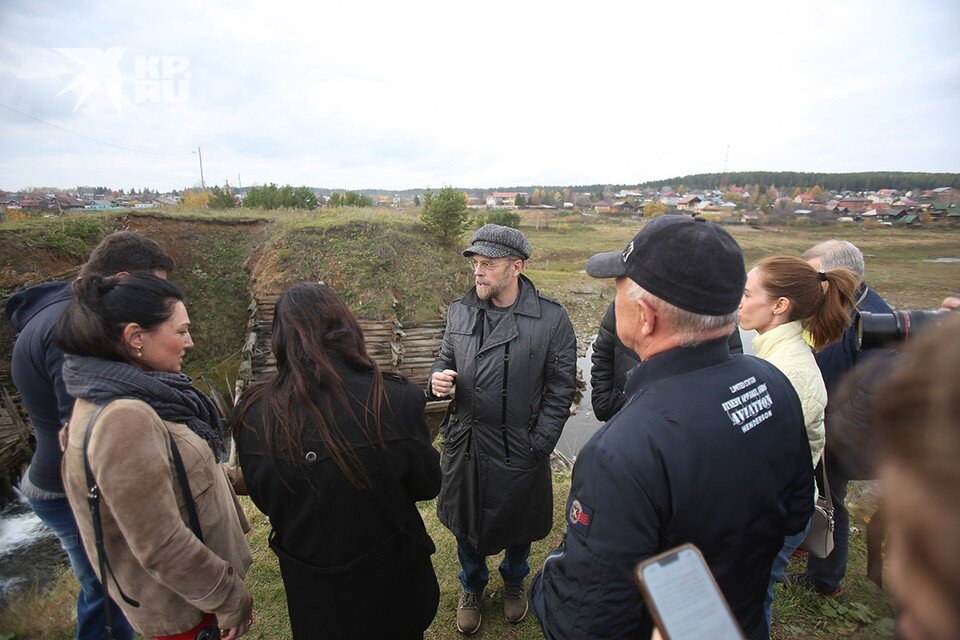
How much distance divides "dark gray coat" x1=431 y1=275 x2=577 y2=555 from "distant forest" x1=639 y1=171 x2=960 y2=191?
114511mm

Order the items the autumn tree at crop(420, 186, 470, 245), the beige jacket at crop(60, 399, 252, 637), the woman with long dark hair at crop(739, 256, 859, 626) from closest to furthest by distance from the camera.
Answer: the beige jacket at crop(60, 399, 252, 637)
the woman with long dark hair at crop(739, 256, 859, 626)
the autumn tree at crop(420, 186, 470, 245)

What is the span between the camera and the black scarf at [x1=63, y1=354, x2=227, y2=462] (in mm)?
1888

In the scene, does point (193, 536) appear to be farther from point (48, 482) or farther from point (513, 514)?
point (513, 514)

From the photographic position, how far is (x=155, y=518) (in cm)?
185

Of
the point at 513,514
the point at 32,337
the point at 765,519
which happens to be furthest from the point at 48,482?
the point at 765,519

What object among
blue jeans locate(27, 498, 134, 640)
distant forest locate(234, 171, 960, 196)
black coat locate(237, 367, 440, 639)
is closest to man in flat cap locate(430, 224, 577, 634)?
black coat locate(237, 367, 440, 639)

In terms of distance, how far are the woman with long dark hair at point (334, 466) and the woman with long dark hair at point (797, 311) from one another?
224 centimetres

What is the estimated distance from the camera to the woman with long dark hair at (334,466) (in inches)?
73.6

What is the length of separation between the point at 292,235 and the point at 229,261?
389 cm

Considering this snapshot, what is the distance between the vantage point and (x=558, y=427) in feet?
10.4

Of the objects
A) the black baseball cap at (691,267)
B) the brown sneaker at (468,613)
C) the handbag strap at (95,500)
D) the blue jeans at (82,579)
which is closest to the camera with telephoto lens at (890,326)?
the black baseball cap at (691,267)

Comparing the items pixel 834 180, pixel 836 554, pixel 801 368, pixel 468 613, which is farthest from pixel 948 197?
pixel 468 613

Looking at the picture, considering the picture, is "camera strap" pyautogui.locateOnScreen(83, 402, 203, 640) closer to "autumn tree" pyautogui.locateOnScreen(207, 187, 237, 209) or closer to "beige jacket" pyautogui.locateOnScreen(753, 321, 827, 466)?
"beige jacket" pyautogui.locateOnScreen(753, 321, 827, 466)

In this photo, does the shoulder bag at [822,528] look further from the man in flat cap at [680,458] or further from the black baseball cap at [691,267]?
the black baseball cap at [691,267]
